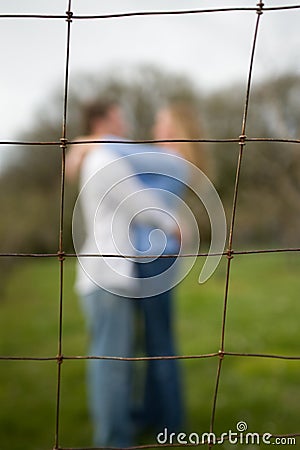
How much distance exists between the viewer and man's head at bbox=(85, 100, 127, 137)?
6.95 feet

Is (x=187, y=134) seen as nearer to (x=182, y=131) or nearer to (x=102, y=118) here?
(x=182, y=131)

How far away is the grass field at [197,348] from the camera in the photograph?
225 cm

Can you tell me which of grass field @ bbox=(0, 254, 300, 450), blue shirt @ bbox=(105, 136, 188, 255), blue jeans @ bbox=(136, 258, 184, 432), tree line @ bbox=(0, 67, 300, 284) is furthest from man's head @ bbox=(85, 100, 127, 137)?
tree line @ bbox=(0, 67, 300, 284)

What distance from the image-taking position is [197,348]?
3.46 meters


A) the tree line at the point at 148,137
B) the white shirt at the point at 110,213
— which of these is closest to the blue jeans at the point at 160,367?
the white shirt at the point at 110,213

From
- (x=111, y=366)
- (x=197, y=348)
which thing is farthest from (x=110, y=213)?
(x=197, y=348)

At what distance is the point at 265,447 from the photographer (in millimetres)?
1969

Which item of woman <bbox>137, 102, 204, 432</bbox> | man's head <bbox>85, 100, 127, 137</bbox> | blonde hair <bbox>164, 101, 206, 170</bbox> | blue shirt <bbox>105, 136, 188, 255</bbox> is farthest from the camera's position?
blonde hair <bbox>164, 101, 206, 170</bbox>

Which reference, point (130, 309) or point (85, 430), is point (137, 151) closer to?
point (130, 309)

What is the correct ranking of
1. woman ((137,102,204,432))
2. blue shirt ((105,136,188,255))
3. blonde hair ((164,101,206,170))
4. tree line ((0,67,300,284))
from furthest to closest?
tree line ((0,67,300,284)), blonde hair ((164,101,206,170)), woman ((137,102,204,432)), blue shirt ((105,136,188,255))

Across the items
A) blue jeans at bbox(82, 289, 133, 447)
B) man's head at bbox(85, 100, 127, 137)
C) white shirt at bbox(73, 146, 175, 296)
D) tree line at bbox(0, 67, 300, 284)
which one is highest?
tree line at bbox(0, 67, 300, 284)

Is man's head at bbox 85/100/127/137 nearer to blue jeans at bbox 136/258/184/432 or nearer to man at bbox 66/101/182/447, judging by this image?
man at bbox 66/101/182/447

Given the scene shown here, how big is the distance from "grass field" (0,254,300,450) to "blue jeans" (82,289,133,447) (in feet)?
0.65

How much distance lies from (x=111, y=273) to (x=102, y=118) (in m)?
0.46
